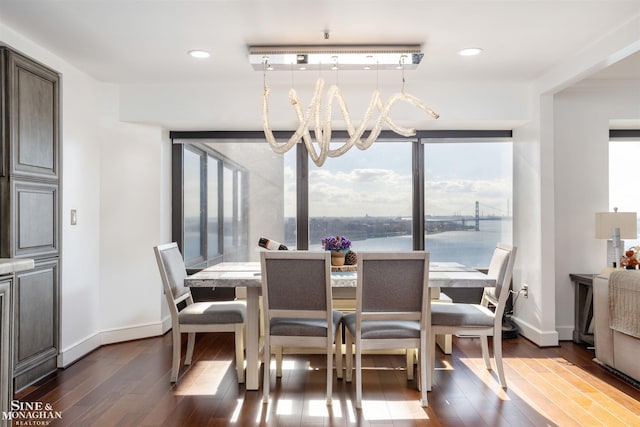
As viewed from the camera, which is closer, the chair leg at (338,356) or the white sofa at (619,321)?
the white sofa at (619,321)

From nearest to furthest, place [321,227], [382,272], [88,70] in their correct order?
1. [382,272]
2. [88,70]
3. [321,227]

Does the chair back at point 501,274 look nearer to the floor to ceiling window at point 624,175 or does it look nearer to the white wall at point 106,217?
the floor to ceiling window at point 624,175

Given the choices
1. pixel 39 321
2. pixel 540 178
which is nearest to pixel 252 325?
pixel 39 321

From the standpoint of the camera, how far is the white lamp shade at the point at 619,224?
13.0 feet

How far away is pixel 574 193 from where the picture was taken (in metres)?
Answer: 4.37

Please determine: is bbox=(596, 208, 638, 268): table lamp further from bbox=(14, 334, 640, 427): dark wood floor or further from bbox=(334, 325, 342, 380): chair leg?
bbox=(334, 325, 342, 380): chair leg

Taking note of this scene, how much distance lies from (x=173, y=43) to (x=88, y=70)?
108cm

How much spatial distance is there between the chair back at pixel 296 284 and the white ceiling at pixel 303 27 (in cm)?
143

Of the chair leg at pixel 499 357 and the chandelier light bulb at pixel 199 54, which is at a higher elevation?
the chandelier light bulb at pixel 199 54

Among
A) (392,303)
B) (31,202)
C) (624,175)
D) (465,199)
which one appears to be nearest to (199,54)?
(31,202)

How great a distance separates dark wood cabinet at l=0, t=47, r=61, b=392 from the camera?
9.85 feet

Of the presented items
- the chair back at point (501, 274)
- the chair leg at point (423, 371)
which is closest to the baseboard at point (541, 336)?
the chair back at point (501, 274)

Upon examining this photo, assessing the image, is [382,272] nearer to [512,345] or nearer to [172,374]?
[172,374]

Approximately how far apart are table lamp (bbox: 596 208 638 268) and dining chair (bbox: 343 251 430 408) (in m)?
2.05
